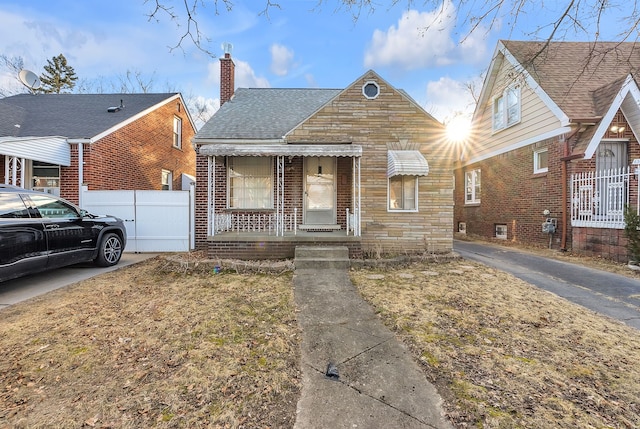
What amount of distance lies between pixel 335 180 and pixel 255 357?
6.69 meters

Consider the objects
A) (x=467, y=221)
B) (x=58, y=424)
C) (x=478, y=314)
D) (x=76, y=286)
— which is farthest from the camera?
(x=467, y=221)

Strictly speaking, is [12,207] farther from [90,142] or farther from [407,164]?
[407,164]

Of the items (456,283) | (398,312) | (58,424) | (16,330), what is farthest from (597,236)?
(16,330)

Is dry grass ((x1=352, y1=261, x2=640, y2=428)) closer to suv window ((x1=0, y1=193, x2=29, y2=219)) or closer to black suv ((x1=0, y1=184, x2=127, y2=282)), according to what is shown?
black suv ((x1=0, y1=184, x2=127, y2=282))

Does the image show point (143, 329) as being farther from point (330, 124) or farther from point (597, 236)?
point (597, 236)

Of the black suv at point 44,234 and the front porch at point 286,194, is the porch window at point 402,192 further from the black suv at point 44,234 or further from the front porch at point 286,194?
the black suv at point 44,234

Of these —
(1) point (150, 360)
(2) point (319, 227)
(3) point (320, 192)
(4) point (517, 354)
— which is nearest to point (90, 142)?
(3) point (320, 192)

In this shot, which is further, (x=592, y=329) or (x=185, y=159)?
(x=185, y=159)

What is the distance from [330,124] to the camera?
8273mm

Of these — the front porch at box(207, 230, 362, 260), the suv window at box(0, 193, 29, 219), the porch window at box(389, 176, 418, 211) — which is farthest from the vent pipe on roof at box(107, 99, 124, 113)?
the porch window at box(389, 176, 418, 211)

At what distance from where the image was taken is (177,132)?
15.8 meters

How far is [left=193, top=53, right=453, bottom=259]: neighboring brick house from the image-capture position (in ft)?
24.8

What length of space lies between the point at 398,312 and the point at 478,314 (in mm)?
1177

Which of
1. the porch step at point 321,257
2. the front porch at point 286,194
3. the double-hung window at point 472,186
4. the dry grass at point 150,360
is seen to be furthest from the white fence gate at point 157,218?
the double-hung window at point 472,186
